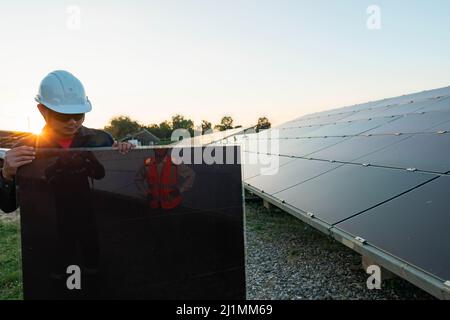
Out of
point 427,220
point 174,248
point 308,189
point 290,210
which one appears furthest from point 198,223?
point 308,189

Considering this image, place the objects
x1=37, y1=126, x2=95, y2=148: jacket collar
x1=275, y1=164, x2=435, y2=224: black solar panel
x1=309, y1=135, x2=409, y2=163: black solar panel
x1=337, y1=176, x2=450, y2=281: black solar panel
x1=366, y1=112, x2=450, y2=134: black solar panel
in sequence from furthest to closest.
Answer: x1=366, y1=112, x2=450, y2=134: black solar panel → x1=309, y1=135, x2=409, y2=163: black solar panel → x1=275, y1=164, x2=435, y2=224: black solar panel → x1=337, y1=176, x2=450, y2=281: black solar panel → x1=37, y1=126, x2=95, y2=148: jacket collar

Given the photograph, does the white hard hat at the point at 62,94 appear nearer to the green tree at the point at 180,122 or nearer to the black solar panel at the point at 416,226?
the black solar panel at the point at 416,226

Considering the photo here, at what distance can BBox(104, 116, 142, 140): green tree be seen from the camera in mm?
123281

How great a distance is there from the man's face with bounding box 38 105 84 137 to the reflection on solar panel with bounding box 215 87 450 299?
3.47 metres

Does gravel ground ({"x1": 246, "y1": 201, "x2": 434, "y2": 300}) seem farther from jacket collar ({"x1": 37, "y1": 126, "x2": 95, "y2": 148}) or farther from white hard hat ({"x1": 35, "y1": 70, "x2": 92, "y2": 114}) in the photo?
white hard hat ({"x1": 35, "y1": 70, "x2": 92, "y2": 114})

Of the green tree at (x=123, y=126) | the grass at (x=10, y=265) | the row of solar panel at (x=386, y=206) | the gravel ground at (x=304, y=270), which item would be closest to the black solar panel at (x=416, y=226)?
the row of solar panel at (x=386, y=206)

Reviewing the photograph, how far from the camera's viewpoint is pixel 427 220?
3.88 meters

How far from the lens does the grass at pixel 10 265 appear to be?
614 centimetres

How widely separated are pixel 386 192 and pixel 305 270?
2.05 m

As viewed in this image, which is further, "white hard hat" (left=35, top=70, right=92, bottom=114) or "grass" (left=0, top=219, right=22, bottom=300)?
"grass" (left=0, top=219, right=22, bottom=300)

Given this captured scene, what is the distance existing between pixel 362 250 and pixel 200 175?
2.20m

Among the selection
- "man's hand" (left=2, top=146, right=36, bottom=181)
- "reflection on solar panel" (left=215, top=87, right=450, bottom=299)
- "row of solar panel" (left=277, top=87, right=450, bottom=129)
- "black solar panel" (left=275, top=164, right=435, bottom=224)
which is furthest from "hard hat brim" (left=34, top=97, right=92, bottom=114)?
"row of solar panel" (left=277, top=87, right=450, bottom=129)

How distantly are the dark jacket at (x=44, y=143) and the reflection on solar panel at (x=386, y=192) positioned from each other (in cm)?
328

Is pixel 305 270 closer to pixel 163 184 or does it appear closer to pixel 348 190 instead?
pixel 348 190
